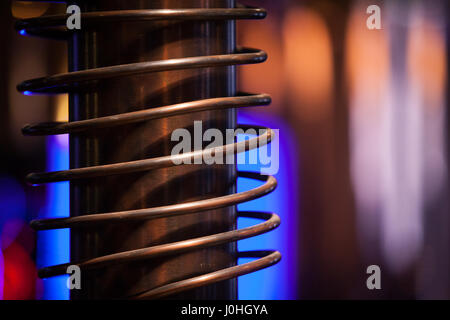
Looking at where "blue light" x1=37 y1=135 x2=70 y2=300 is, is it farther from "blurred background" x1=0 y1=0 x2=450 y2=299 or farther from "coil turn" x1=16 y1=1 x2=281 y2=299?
"coil turn" x1=16 y1=1 x2=281 y2=299

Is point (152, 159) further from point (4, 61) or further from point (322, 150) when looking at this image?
point (322, 150)

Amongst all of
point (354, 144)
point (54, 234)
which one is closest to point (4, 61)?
point (54, 234)

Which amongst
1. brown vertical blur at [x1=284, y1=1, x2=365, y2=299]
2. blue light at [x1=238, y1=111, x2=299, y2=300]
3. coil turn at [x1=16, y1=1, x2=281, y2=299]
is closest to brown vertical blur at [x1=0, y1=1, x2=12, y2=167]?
blue light at [x1=238, y1=111, x2=299, y2=300]

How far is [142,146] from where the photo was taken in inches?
8.4

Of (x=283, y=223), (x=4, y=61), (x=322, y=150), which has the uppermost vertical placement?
(x=4, y=61)

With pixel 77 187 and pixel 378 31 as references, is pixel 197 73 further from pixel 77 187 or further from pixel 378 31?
pixel 378 31

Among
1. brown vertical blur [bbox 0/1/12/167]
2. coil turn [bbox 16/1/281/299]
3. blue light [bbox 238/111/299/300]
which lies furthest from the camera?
blue light [bbox 238/111/299/300]

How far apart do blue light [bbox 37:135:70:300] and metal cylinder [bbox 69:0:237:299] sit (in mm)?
892

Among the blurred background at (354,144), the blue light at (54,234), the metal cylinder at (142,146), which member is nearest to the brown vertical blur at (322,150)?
the blurred background at (354,144)

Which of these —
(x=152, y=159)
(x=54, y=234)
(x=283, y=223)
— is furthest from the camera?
(x=283, y=223)

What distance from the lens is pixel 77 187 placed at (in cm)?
22

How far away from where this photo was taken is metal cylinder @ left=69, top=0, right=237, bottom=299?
21 cm

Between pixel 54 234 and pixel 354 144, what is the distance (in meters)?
0.85

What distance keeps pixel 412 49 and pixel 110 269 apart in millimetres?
1469
